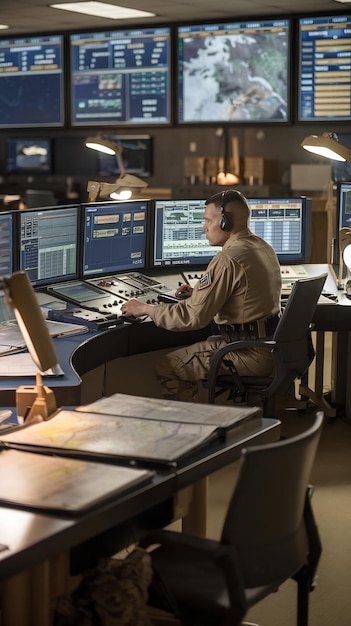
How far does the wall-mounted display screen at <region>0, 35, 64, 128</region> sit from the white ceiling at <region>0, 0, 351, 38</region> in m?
0.22

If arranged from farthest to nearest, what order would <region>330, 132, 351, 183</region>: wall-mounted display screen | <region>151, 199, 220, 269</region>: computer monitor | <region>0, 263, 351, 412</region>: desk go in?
<region>330, 132, 351, 183</region>: wall-mounted display screen → <region>151, 199, 220, 269</region>: computer monitor → <region>0, 263, 351, 412</region>: desk

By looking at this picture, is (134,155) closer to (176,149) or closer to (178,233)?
(176,149)

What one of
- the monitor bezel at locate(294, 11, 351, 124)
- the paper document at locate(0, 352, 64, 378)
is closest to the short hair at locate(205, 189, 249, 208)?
the paper document at locate(0, 352, 64, 378)

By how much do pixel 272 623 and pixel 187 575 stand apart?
0.89m

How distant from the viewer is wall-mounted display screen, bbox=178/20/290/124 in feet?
26.8

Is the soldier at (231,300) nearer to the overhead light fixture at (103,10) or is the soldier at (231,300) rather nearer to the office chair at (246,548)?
the office chair at (246,548)

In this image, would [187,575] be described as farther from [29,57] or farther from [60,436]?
[29,57]

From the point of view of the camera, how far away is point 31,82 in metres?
9.28

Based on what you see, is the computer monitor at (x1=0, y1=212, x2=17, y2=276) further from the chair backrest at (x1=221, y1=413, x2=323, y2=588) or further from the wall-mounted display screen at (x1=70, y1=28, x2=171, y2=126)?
the wall-mounted display screen at (x1=70, y1=28, x2=171, y2=126)

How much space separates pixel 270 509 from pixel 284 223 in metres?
3.32

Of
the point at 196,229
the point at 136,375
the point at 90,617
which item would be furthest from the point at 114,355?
the point at 90,617

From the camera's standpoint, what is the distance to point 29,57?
926cm

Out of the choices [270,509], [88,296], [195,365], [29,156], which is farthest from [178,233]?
[29,156]

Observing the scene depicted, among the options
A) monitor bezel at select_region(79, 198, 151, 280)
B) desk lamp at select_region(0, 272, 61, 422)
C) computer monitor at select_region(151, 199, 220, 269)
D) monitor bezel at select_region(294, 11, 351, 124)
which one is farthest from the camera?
monitor bezel at select_region(294, 11, 351, 124)
